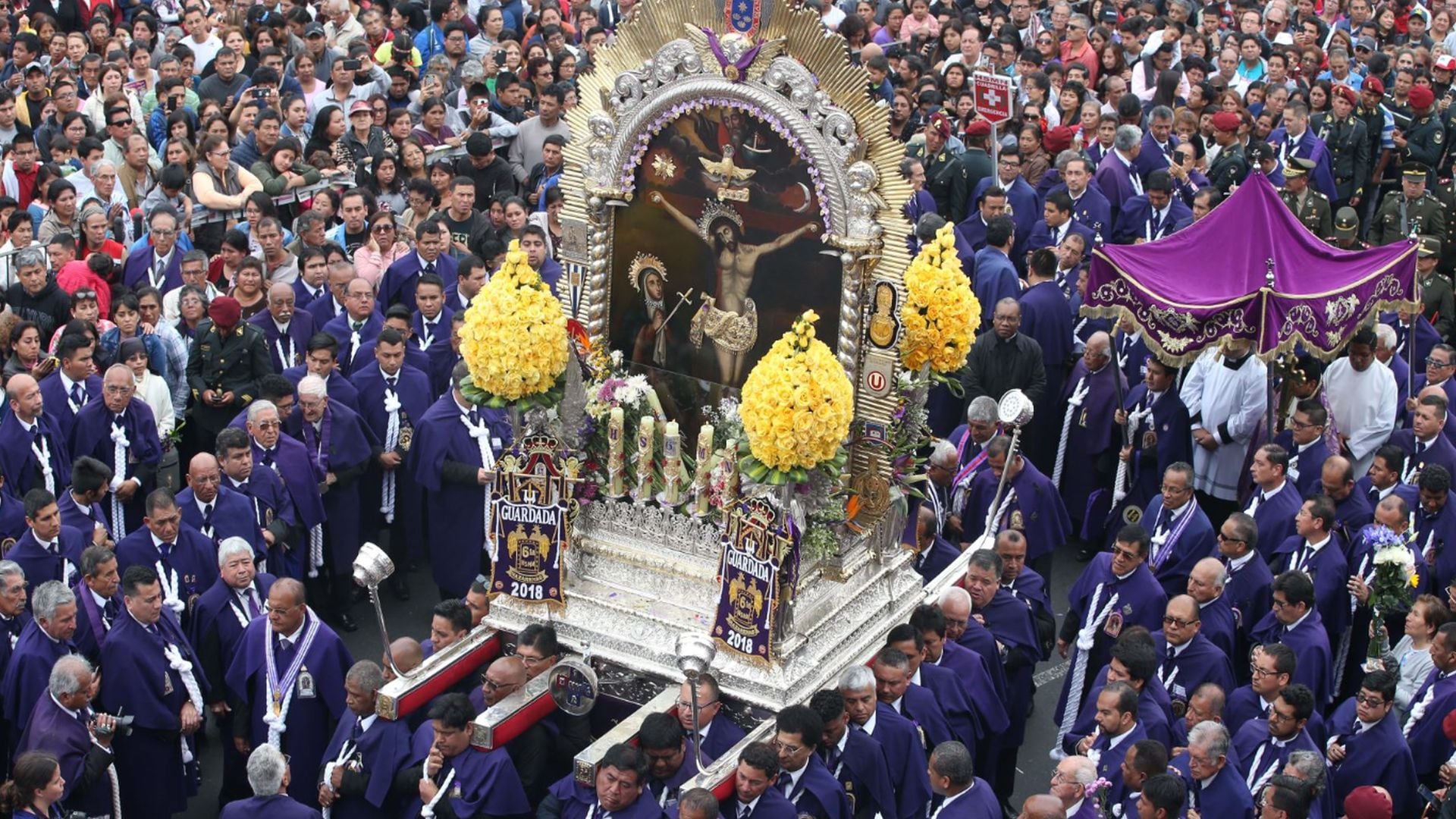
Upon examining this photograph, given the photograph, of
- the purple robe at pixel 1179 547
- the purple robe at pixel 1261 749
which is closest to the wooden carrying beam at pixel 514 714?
the purple robe at pixel 1261 749

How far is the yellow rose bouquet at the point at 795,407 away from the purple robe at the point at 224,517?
437 cm

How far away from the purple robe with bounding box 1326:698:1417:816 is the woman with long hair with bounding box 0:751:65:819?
749 cm

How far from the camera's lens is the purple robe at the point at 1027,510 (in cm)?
1413

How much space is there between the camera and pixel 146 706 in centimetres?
1175

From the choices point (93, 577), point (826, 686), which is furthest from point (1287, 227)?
point (93, 577)

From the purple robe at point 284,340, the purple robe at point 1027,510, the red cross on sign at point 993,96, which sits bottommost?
the purple robe at point 1027,510

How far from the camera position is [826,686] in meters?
11.8

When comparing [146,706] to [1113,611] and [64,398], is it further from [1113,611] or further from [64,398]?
[1113,611]

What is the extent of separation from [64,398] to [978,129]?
10.1m

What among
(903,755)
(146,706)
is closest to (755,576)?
(903,755)

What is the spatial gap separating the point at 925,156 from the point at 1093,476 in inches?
216

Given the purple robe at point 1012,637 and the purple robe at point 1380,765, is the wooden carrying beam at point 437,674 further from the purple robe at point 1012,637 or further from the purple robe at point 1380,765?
the purple robe at point 1380,765

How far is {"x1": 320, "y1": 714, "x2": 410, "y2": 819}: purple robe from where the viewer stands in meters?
11.1

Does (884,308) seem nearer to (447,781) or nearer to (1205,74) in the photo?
(447,781)
